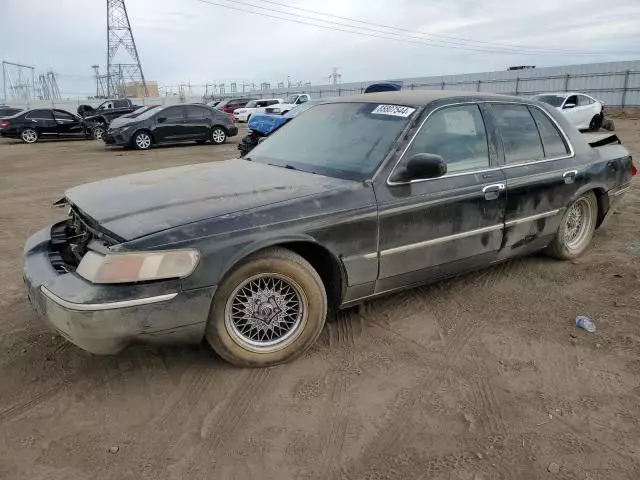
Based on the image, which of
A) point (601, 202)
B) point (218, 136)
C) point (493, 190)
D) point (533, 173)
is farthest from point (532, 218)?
point (218, 136)

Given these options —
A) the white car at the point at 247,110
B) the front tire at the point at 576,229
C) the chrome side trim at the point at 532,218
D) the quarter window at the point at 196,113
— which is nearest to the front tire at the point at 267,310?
the chrome side trim at the point at 532,218

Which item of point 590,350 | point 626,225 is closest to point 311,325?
point 590,350

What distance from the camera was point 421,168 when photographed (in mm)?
3279

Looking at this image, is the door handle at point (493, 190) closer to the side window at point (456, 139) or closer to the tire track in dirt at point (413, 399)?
the side window at point (456, 139)

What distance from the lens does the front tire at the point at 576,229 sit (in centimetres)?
467

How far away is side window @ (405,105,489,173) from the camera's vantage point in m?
3.60

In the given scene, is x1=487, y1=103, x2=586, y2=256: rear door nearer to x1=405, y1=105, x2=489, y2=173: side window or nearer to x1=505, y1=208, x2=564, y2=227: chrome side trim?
x1=505, y1=208, x2=564, y2=227: chrome side trim

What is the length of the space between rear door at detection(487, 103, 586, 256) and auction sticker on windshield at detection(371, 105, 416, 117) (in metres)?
0.81

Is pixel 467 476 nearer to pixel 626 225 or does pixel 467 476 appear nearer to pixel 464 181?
pixel 464 181

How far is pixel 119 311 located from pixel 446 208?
2.18m

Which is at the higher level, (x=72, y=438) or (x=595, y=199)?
(x=595, y=199)

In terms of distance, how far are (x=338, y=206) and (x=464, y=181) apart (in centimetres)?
109

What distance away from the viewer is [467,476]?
2250mm

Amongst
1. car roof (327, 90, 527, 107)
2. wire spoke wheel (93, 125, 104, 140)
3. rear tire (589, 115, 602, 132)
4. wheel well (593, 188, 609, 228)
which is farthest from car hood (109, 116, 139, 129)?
rear tire (589, 115, 602, 132)
